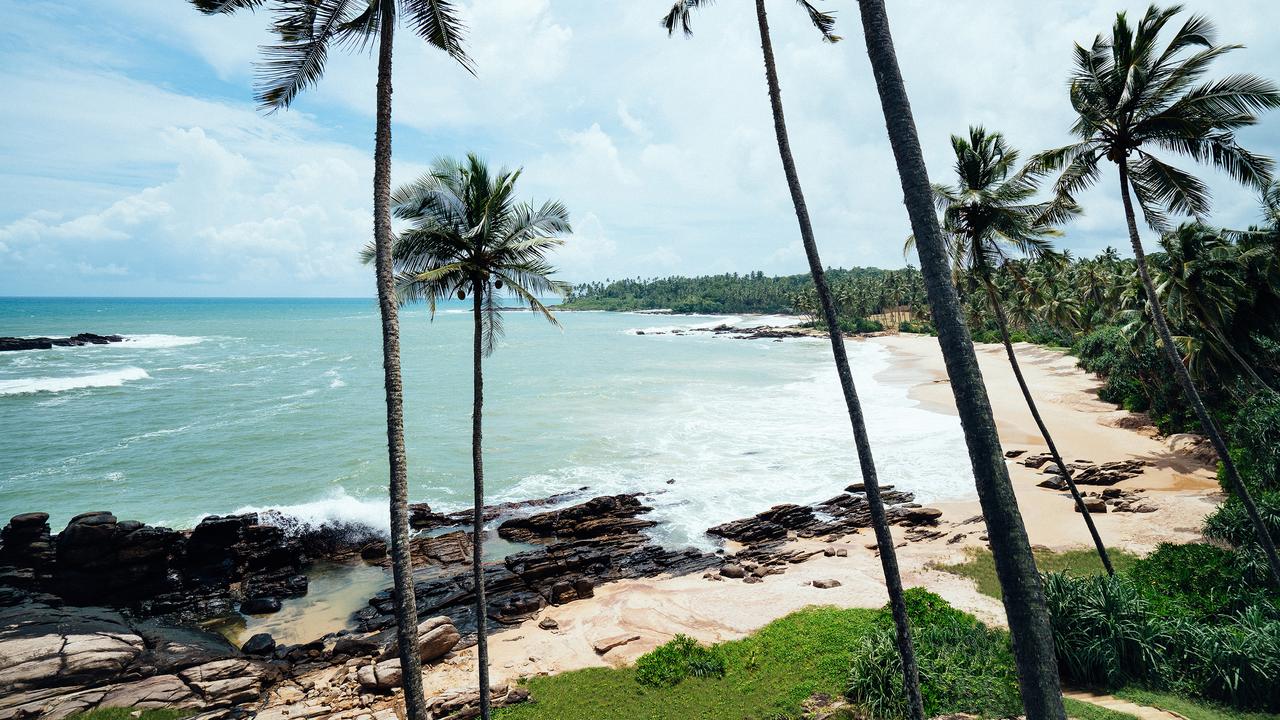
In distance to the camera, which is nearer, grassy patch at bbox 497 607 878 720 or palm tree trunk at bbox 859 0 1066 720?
palm tree trunk at bbox 859 0 1066 720

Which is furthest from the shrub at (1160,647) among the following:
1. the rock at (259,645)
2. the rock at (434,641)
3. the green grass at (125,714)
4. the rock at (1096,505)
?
the rock at (259,645)

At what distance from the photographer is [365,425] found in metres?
35.9

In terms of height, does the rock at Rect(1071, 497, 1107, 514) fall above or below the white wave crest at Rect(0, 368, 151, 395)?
below

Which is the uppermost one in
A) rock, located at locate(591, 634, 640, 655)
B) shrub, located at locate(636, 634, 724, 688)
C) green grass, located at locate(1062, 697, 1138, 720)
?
green grass, located at locate(1062, 697, 1138, 720)

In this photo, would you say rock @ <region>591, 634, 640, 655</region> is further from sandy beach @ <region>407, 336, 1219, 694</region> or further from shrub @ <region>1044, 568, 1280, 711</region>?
shrub @ <region>1044, 568, 1280, 711</region>

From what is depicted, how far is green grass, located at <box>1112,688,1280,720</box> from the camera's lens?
7.75 meters

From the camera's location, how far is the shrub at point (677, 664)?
434 inches

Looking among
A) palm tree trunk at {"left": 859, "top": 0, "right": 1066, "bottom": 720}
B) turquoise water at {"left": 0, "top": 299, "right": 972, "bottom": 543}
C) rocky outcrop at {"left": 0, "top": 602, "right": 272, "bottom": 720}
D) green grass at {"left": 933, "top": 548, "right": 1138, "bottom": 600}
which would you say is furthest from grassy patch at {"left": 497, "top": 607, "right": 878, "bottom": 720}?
turquoise water at {"left": 0, "top": 299, "right": 972, "bottom": 543}

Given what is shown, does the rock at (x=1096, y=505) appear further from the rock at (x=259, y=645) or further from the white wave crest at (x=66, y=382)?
the white wave crest at (x=66, y=382)

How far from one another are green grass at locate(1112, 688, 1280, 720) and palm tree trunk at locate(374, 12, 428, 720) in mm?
9720

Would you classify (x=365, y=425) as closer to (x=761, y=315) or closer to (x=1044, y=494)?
(x=1044, y=494)

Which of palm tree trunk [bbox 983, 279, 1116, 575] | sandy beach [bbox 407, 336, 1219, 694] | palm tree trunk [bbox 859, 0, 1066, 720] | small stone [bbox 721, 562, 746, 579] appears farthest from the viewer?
small stone [bbox 721, 562, 746, 579]

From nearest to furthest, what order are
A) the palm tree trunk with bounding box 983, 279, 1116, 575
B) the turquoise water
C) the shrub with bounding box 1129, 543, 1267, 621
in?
the shrub with bounding box 1129, 543, 1267, 621 → the palm tree trunk with bounding box 983, 279, 1116, 575 → the turquoise water

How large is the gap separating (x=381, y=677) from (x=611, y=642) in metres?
5.01
